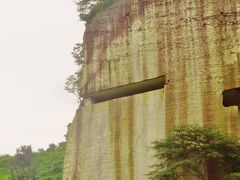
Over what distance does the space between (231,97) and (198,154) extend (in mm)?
2623

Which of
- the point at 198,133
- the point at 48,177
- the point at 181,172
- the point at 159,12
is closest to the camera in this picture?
the point at 198,133

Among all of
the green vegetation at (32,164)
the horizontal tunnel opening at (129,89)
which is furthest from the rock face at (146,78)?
the green vegetation at (32,164)

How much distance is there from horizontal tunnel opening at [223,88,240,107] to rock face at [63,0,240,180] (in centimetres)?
33

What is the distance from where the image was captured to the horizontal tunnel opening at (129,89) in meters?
14.5

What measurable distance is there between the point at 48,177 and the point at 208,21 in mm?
21019

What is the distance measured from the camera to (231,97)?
13.6 meters

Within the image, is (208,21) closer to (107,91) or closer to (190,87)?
(190,87)

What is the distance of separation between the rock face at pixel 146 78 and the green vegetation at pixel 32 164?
656 inches

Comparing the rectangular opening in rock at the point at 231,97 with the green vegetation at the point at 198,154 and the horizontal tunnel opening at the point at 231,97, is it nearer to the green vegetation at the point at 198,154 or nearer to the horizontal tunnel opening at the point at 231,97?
the horizontal tunnel opening at the point at 231,97

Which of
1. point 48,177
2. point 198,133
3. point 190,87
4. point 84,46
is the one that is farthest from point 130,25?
point 48,177

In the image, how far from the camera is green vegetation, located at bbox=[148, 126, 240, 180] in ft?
37.2

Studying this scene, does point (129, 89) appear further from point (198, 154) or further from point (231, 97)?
point (198, 154)

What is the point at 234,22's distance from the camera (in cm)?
1325

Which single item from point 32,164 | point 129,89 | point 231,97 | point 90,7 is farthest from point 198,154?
point 32,164
